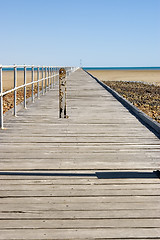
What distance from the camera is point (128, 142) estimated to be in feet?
19.4

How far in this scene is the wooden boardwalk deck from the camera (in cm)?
292

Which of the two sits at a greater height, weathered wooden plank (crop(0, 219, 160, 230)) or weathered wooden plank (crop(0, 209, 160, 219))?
weathered wooden plank (crop(0, 209, 160, 219))

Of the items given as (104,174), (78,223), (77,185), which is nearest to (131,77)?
(104,174)

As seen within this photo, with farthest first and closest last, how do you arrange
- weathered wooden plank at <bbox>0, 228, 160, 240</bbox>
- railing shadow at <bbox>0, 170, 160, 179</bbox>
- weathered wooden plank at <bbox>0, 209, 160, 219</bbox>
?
railing shadow at <bbox>0, 170, 160, 179</bbox>, weathered wooden plank at <bbox>0, 209, 160, 219</bbox>, weathered wooden plank at <bbox>0, 228, 160, 240</bbox>

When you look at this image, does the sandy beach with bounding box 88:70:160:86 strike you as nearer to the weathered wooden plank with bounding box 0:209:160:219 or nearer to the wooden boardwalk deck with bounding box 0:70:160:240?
the wooden boardwalk deck with bounding box 0:70:160:240

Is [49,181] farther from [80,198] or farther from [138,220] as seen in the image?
[138,220]

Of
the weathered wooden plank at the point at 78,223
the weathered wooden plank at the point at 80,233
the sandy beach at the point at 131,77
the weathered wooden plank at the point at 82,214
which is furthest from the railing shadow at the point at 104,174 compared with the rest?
the sandy beach at the point at 131,77

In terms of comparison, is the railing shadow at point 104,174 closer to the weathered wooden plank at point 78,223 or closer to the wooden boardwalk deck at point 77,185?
the wooden boardwalk deck at point 77,185

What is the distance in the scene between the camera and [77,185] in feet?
12.7

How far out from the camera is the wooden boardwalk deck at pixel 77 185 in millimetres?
2924

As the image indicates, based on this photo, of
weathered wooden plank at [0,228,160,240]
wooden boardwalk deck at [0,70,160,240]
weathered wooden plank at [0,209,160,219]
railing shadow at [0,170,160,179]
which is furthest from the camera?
railing shadow at [0,170,160,179]

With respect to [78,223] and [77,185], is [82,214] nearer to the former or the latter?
[78,223]

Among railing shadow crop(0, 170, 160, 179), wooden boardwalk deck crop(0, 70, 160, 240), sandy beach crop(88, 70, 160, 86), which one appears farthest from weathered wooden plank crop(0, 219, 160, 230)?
sandy beach crop(88, 70, 160, 86)

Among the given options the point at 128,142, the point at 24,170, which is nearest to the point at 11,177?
the point at 24,170
